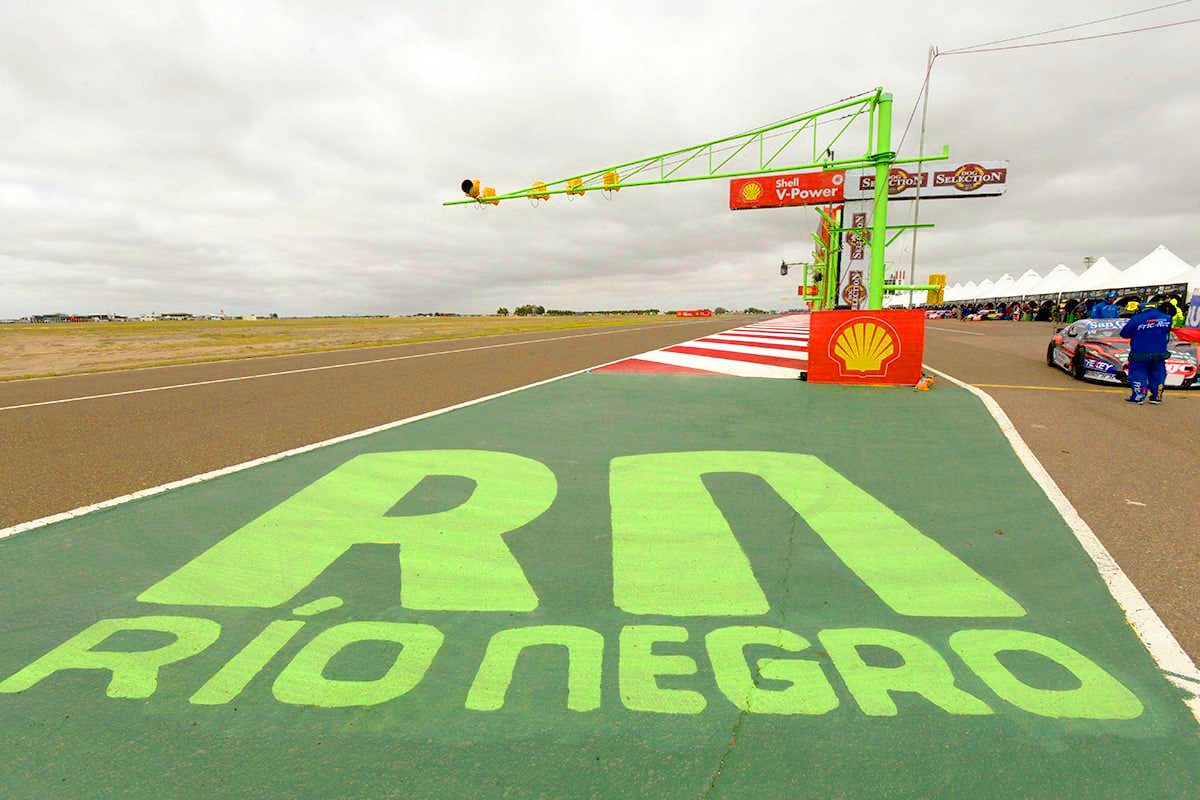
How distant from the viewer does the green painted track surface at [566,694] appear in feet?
4.74

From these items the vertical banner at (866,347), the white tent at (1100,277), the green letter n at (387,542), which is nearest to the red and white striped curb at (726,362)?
the vertical banner at (866,347)

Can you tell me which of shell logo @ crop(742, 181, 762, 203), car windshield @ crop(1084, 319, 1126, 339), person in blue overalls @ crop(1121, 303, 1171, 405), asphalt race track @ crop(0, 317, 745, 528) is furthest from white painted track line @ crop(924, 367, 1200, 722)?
shell logo @ crop(742, 181, 762, 203)

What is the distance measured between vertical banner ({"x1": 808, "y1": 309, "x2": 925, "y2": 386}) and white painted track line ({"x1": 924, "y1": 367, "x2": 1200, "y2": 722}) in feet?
14.7

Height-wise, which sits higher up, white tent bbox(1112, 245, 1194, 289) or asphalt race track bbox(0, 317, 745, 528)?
white tent bbox(1112, 245, 1194, 289)

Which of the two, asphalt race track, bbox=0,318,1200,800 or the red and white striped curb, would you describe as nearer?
asphalt race track, bbox=0,318,1200,800

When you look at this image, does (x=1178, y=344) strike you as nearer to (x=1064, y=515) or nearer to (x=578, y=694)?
(x=1064, y=515)

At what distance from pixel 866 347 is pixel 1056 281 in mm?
48743

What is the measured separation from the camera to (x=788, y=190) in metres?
33.5

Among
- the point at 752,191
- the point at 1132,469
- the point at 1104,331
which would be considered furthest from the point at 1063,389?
the point at 752,191

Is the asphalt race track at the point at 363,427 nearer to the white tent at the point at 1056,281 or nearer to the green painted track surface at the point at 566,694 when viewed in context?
the green painted track surface at the point at 566,694

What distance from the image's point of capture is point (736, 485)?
372cm

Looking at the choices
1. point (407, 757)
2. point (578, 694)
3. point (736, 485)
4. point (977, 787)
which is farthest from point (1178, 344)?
point (407, 757)

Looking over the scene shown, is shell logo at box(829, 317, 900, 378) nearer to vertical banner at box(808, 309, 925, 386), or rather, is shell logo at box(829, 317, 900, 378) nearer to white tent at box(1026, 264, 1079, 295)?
vertical banner at box(808, 309, 925, 386)

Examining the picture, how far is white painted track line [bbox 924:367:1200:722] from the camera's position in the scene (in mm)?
1823
